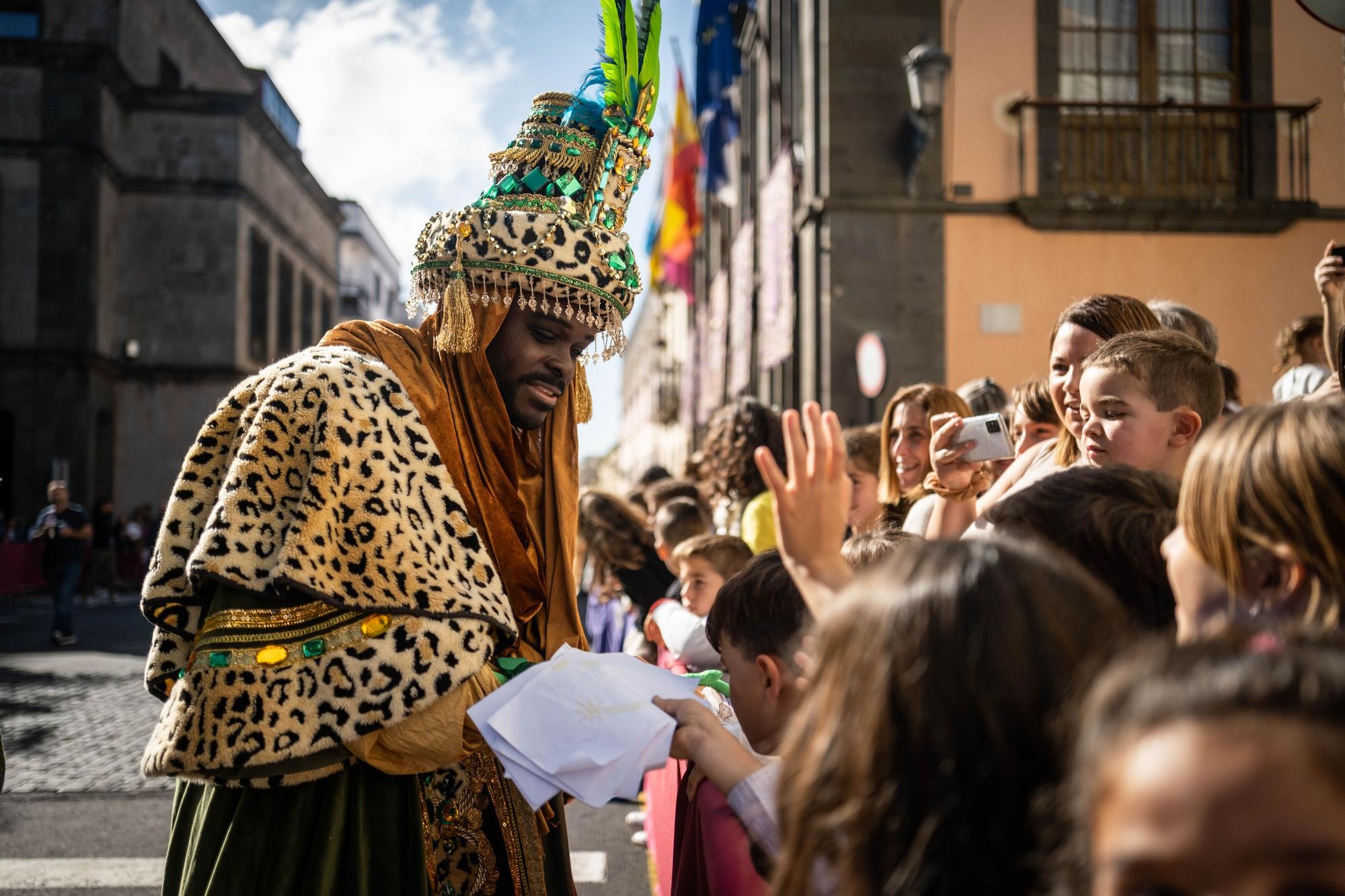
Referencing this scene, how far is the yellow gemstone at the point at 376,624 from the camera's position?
7.43 feet

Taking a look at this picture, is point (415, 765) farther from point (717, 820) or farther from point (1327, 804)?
point (1327, 804)

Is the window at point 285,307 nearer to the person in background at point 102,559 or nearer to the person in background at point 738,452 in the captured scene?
the person in background at point 102,559

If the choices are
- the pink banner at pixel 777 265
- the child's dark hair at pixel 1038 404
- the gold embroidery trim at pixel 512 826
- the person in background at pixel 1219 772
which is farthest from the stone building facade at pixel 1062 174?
the person in background at pixel 1219 772

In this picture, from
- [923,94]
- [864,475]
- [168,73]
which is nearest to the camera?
[864,475]

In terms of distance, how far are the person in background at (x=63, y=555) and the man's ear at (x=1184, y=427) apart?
1255cm

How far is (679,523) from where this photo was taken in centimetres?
554

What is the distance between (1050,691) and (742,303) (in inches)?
688

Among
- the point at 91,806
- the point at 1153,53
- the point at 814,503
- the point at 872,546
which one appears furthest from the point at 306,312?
the point at 814,503

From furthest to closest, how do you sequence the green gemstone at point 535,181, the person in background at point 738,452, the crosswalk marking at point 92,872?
the person in background at point 738,452
the crosswalk marking at point 92,872
the green gemstone at point 535,181

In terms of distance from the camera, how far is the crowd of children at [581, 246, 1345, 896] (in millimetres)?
951

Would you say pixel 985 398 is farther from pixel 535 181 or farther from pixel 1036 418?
pixel 535 181

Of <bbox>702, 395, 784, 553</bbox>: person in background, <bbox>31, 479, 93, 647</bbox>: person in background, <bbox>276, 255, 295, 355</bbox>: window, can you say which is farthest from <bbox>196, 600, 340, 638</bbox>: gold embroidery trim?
<bbox>276, 255, 295, 355</bbox>: window

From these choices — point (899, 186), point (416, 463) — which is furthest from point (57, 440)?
point (416, 463)

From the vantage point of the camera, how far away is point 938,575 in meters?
1.24
